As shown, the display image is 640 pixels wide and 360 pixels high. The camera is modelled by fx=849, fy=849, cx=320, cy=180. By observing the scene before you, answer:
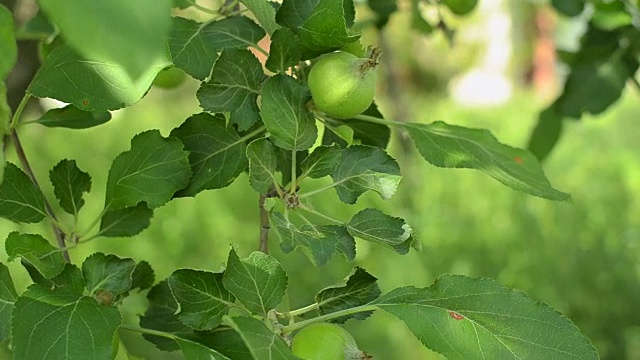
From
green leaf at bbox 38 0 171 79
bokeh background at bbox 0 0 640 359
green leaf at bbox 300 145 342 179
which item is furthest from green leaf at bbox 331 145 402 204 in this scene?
bokeh background at bbox 0 0 640 359

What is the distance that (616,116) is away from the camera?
17.4 feet

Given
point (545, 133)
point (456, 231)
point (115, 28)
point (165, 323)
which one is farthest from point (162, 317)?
point (456, 231)

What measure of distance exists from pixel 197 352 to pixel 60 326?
110 mm

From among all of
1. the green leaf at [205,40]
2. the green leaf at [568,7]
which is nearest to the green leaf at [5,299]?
the green leaf at [205,40]

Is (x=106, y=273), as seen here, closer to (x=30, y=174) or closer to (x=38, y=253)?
(x=38, y=253)

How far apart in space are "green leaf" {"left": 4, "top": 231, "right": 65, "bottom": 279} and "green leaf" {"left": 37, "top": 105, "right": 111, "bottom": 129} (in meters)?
0.15

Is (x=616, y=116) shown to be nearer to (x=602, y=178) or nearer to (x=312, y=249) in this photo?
(x=602, y=178)

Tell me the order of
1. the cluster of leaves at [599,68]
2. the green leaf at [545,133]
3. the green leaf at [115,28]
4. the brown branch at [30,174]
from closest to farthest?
1. the green leaf at [115,28]
2. the brown branch at [30,174]
3. the cluster of leaves at [599,68]
4. the green leaf at [545,133]

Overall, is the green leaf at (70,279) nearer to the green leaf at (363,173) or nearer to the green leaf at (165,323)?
the green leaf at (165,323)

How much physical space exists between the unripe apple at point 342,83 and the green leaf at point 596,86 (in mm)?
751

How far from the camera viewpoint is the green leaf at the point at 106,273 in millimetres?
728

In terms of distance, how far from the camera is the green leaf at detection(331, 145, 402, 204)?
0.71 m

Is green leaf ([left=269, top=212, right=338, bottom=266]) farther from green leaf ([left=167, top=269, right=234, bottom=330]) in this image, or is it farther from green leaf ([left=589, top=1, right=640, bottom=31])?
green leaf ([left=589, top=1, right=640, bottom=31])

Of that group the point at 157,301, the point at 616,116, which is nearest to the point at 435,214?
the point at 157,301
